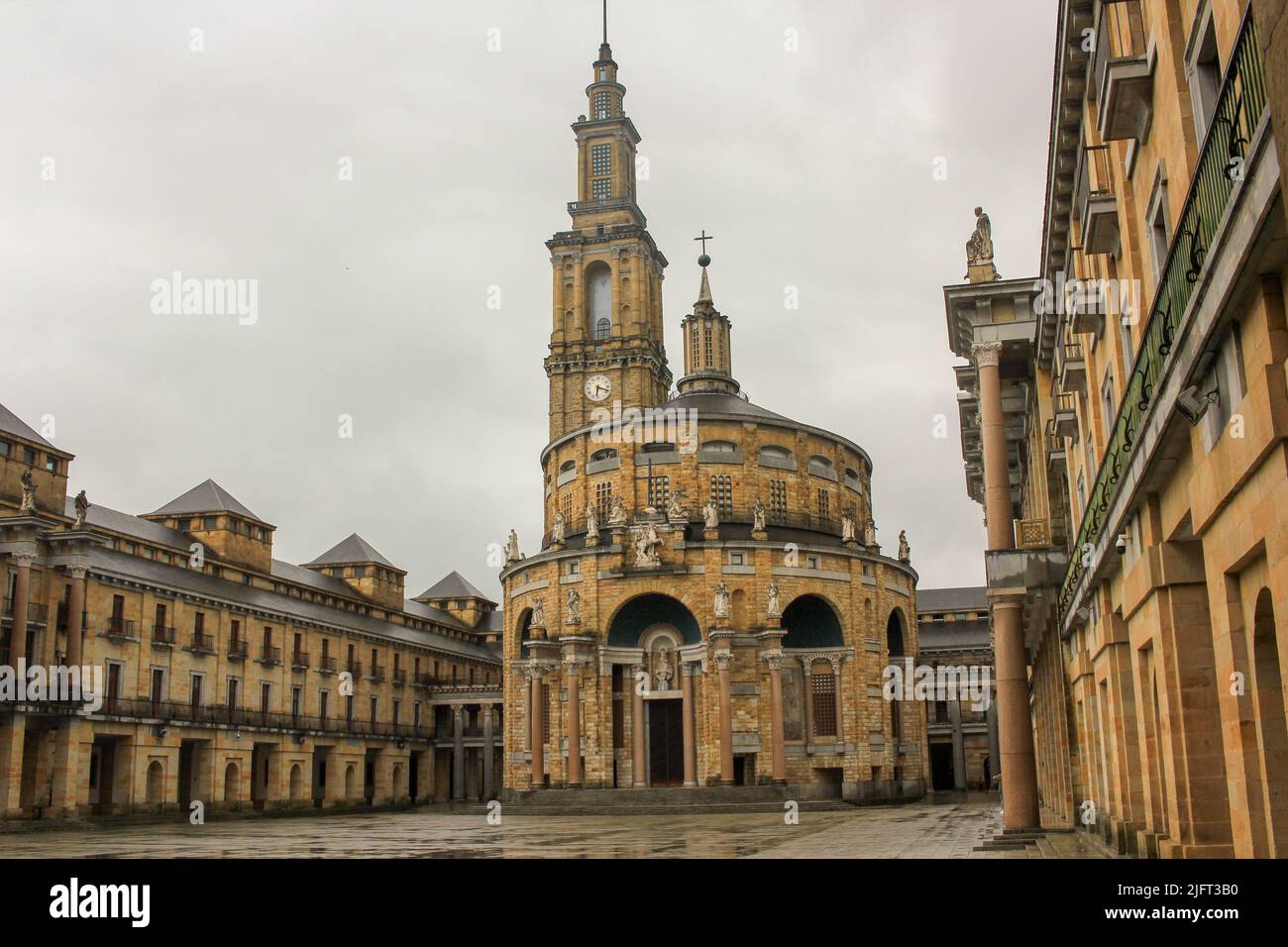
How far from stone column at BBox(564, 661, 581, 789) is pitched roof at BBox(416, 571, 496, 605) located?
4879 centimetres

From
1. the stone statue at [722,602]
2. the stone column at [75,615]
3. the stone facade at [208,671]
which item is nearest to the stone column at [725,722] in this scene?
the stone statue at [722,602]

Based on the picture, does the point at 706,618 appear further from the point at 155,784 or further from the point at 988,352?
the point at 988,352

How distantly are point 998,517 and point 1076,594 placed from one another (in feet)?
12.6

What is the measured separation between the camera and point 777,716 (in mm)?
60094

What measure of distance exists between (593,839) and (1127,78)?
25.4 meters

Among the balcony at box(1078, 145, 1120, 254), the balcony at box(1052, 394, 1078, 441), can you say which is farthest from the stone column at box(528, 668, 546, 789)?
the balcony at box(1078, 145, 1120, 254)

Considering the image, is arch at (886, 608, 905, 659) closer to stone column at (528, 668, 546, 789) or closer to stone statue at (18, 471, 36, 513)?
stone column at (528, 668, 546, 789)

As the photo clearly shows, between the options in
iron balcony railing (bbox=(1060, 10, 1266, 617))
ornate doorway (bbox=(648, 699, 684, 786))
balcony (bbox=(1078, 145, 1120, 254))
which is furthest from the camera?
ornate doorway (bbox=(648, 699, 684, 786))

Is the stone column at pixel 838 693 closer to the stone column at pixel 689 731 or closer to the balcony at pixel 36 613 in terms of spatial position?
the stone column at pixel 689 731

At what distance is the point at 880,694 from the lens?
65.2m

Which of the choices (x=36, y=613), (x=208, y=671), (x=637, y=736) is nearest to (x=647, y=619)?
(x=637, y=736)

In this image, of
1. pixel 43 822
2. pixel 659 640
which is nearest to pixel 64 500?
pixel 43 822

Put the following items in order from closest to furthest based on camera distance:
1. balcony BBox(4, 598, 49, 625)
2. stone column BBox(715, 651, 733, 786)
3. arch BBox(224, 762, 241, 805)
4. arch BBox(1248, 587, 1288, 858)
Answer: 1. arch BBox(1248, 587, 1288, 858)
2. balcony BBox(4, 598, 49, 625)
3. stone column BBox(715, 651, 733, 786)
4. arch BBox(224, 762, 241, 805)

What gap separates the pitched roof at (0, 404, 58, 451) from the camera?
188 ft
